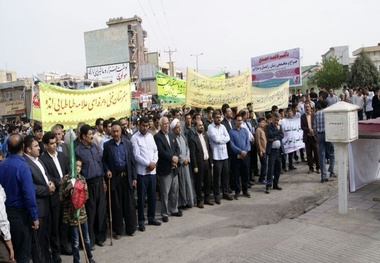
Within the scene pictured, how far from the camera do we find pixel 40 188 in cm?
468

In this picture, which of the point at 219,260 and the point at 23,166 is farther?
the point at 219,260

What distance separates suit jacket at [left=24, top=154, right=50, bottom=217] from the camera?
15.3 ft

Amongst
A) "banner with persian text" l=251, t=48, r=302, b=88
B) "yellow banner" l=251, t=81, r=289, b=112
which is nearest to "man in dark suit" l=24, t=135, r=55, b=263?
"yellow banner" l=251, t=81, r=289, b=112

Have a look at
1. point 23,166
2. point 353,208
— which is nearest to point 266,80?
point 353,208

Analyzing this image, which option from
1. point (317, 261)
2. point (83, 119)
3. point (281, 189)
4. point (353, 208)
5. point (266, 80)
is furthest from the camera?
point (266, 80)

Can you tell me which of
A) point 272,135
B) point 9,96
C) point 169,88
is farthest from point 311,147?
point 9,96

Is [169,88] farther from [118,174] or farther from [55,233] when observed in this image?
[55,233]

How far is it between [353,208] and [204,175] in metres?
2.92

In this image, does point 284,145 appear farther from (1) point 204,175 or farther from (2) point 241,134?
(1) point 204,175

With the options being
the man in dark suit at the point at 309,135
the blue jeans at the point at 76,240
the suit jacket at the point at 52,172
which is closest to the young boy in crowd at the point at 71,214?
the blue jeans at the point at 76,240

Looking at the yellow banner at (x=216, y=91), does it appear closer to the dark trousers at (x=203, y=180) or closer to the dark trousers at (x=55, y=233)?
the dark trousers at (x=203, y=180)

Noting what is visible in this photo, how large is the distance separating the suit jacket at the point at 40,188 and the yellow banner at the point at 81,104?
159 cm

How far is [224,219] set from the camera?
6.38 m

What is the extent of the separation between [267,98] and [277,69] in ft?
23.0
